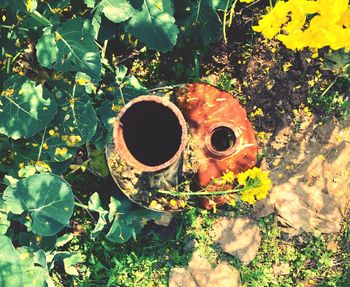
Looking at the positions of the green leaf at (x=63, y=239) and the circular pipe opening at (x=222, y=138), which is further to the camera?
the green leaf at (x=63, y=239)

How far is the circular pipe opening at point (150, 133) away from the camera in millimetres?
1780

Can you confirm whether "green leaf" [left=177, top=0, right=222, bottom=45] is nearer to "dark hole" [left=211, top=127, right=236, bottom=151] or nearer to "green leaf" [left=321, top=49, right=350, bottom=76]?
"dark hole" [left=211, top=127, right=236, bottom=151]

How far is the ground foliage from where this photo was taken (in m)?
1.92

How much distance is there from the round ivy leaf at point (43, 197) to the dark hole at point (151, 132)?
0.37 metres

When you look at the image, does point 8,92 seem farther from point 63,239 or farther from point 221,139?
point 221,139

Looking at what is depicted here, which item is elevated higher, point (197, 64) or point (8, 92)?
point (8, 92)

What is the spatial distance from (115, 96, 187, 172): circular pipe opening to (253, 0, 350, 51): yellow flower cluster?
2.39 feet

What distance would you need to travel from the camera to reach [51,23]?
188 centimetres

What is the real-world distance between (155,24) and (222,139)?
23.8 inches

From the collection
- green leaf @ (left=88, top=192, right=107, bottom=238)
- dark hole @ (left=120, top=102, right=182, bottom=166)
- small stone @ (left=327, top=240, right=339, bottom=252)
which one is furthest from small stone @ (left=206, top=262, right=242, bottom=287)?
dark hole @ (left=120, top=102, right=182, bottom=166)

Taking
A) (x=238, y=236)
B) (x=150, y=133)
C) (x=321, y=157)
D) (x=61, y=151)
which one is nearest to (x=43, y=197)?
(x=61, y=151)

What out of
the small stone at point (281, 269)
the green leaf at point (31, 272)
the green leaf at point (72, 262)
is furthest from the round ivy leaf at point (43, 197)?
the small stone at point (281, 269)

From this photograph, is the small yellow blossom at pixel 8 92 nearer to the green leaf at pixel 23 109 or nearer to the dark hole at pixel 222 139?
the green leaf at pixel 23 109

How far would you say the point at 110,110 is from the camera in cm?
213
